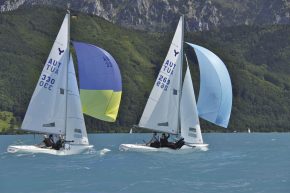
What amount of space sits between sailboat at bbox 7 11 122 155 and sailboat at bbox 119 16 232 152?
545 cm

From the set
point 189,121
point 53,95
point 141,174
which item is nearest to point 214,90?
point 189,121

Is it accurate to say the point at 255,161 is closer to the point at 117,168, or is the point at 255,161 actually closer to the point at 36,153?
the point at 117,168

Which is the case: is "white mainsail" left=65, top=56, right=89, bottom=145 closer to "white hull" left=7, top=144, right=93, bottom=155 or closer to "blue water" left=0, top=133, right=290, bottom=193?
"white hull" left=7, top=144, right=93, bottom=155

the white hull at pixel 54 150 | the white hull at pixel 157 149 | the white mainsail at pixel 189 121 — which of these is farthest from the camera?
the white mainsail at pixel 189 121

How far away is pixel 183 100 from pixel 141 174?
16.6 metres

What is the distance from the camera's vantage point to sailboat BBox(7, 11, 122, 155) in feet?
173

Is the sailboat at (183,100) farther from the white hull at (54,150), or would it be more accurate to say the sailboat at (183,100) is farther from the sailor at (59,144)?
the sailor at (59,144)

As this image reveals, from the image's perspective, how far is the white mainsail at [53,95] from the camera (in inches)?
2084

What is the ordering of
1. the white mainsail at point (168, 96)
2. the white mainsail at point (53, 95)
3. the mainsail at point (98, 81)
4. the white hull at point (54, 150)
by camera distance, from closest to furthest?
the white hull at point (54, 150)
the mainsail at point (98, 81)
the white mainsail at point (53, 95)
the white mainsail at point (168, 96)

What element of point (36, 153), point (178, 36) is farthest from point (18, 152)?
point (178, 36)

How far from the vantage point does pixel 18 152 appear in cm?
5422

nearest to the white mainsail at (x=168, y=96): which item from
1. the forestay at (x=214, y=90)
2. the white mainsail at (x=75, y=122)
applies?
the forestay at (x=214, y=90)

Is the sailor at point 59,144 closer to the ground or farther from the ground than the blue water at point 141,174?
farther from the ground

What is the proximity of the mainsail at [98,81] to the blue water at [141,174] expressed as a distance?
183 inches
